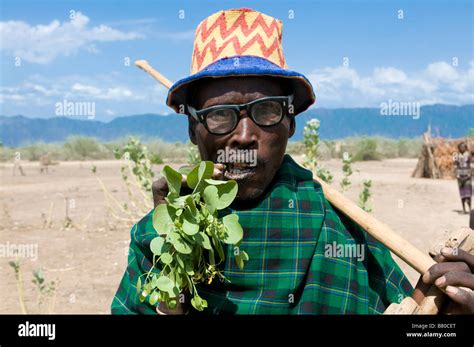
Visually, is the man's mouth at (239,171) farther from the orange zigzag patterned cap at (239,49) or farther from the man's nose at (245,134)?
the orange zigzag patterned cap at (239,49)

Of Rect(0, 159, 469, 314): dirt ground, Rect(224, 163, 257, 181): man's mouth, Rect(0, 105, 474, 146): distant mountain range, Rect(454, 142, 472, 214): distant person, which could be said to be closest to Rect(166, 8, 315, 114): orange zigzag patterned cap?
Rect(224, 163, 257, 181): man's mouth

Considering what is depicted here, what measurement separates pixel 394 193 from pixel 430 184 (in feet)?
8.50

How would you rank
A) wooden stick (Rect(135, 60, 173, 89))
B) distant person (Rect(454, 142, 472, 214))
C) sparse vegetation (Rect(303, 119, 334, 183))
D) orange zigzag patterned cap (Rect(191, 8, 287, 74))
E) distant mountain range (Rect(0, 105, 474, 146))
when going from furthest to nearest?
distant mountain range (Rect(0, 105, 474, 146)), distant person (Rect(454, 142, 472, 214)), sparse vegetation (Rect(303, 119, 334, 183)), wooden stick (Rect(135, 60, 173, 89)), orange zigzag patterned cap (Rect(191, 8, 287, 74))

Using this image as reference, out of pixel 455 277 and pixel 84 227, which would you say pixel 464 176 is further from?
pixel 455 277

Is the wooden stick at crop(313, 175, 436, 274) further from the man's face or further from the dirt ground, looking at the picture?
the dirt ground

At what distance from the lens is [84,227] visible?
9.98m

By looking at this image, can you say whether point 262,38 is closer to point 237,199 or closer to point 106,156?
point 237,199

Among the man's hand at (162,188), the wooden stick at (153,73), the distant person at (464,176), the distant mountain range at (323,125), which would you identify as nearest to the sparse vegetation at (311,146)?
the wooden stick at (153,73)

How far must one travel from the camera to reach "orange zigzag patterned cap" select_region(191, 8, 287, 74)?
2.05 metres

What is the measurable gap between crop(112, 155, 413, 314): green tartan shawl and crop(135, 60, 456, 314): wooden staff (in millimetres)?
49

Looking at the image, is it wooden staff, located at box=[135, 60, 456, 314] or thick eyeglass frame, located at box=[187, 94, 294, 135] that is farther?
thick eyeglass frame, located at box=[187, 94, 294, 135]

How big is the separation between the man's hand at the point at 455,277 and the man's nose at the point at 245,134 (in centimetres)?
69

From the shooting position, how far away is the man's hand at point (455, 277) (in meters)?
1.68

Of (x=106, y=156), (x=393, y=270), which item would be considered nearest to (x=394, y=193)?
(x=393, y=270)
